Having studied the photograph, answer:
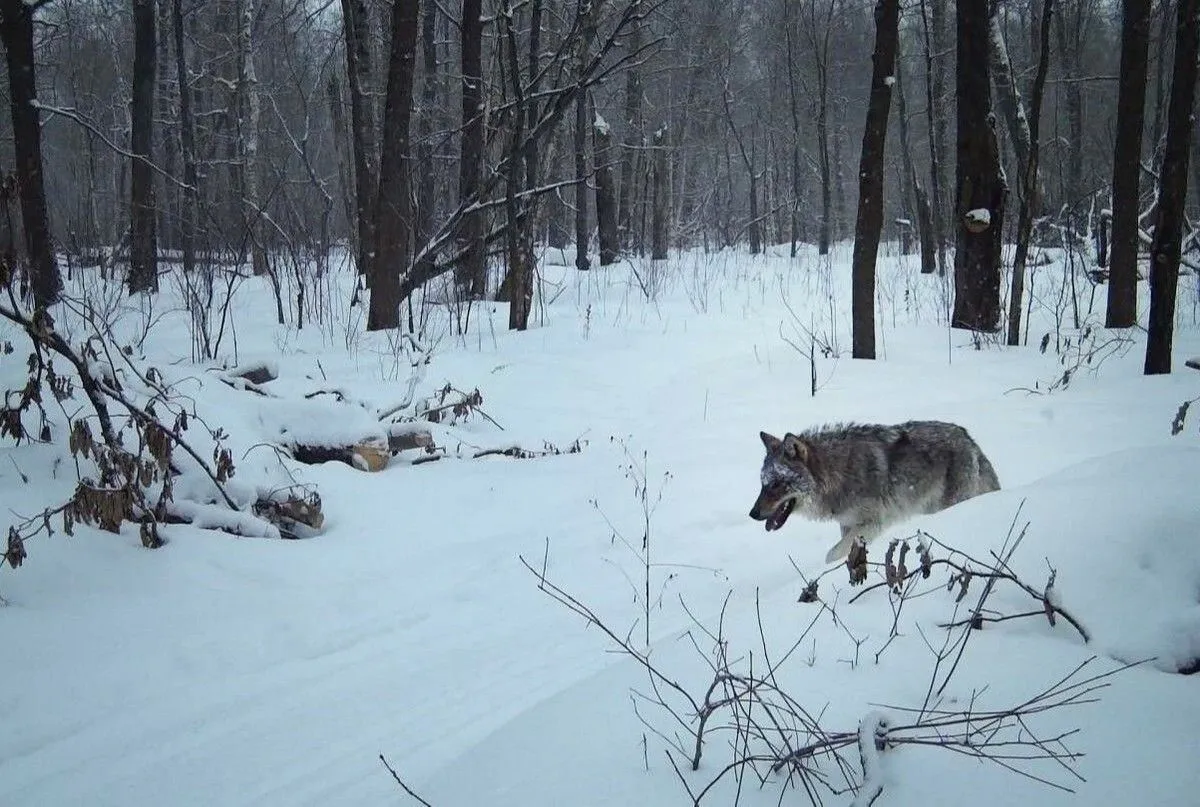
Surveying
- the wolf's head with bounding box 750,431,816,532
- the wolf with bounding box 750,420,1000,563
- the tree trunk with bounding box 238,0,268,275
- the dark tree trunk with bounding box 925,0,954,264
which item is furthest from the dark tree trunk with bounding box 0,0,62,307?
the dark tree trunk with bounding box 925,0,954,264

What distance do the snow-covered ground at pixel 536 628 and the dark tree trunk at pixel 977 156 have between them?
3031mm

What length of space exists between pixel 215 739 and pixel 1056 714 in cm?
260

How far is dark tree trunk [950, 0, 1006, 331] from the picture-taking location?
8.36 meters

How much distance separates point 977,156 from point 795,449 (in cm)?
594

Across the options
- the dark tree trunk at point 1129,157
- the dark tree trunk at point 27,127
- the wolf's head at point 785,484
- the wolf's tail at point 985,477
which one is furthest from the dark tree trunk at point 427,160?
the dark tree trunk at point 1129,157

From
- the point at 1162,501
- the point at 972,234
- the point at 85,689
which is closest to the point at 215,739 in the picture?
the point at 85,689

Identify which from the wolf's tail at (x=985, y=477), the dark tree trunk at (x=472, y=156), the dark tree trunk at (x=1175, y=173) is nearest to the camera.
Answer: the wolf's tail at (x=985, y=477)

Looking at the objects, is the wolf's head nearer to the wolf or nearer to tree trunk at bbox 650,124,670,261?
the wolf

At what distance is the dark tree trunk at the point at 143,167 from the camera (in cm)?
1278

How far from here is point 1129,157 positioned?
870 centimetres

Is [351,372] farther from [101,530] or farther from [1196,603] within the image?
[1196,603]

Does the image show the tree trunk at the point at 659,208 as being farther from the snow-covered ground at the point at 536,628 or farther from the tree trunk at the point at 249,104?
the snow-covered ground at the point at 536,628

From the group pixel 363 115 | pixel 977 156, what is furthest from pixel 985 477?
pixel 363 115

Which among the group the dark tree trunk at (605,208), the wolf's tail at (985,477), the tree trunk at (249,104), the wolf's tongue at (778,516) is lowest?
the wolf's tongue at (778,516)
